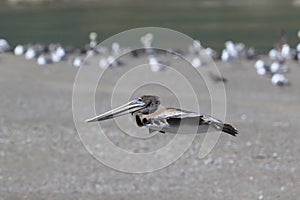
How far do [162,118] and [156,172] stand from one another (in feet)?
19.4

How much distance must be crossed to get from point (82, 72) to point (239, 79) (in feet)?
15.5

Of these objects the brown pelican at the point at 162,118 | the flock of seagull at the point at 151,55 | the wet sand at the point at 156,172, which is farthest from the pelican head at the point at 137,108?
the flock of seagull at the point at 151,55

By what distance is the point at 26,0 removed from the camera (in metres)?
54.4

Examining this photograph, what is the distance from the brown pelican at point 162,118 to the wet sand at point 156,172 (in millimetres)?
4698

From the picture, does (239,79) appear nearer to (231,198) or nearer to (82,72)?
(82,72)

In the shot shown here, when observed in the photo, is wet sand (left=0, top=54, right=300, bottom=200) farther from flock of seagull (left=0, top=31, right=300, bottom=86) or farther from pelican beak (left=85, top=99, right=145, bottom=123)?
pelican beak (left=85, top=99, right=145, bottom=123)

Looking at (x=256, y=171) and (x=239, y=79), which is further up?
(x=239, y=79)

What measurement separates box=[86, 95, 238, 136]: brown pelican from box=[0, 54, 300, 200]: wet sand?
Result: 4.70 m

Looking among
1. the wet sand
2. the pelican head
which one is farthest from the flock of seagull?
the pelican head

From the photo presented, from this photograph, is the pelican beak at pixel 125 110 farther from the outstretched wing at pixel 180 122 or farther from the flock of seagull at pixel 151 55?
the flock of seagull at pixel 151 55

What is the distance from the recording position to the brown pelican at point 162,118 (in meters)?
6.03

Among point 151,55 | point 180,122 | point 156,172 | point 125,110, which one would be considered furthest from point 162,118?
point 151,55

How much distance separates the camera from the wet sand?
10992 millimetres

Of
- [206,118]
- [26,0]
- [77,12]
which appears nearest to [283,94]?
[206,118]
